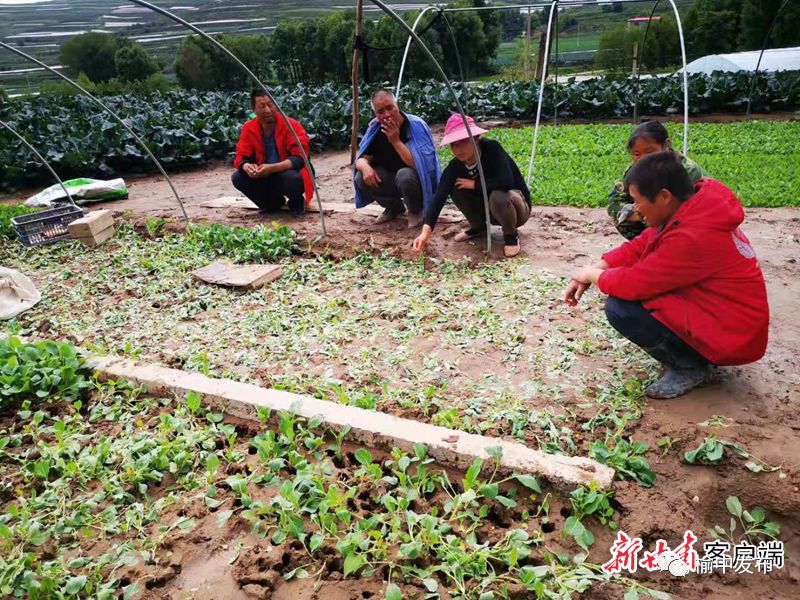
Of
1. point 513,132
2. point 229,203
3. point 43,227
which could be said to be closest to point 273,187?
point 229,203

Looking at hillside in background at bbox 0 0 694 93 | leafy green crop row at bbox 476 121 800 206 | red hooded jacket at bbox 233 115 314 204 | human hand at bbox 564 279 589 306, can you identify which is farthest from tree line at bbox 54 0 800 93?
human hand at bbox 564 279 589 306

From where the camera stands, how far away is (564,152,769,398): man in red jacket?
2.37m

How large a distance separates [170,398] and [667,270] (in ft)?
7.75

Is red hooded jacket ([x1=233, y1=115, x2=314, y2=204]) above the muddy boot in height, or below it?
above

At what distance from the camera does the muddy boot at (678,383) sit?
264 centimetres

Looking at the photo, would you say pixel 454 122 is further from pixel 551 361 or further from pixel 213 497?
pixel 213 497

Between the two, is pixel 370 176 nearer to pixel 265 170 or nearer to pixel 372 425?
pixel 265 170

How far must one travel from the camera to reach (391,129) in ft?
16.3

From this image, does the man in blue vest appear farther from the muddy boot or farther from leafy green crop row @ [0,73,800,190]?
leafy green crop row @ [0,73,800,190]

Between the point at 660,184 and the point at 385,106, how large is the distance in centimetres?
290

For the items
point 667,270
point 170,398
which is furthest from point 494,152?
point 170,398

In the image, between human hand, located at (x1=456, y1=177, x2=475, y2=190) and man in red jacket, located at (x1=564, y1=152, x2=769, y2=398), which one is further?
human hand, located at (x1=456, y1=177, x2=475, y2=190)

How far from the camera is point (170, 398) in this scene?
2.93 meters

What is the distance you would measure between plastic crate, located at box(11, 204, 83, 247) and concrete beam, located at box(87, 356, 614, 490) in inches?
134
